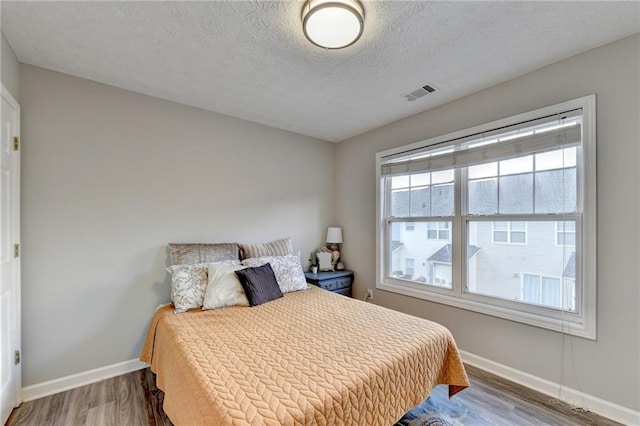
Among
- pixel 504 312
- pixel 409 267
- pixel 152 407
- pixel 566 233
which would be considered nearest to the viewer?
pixel 152 407

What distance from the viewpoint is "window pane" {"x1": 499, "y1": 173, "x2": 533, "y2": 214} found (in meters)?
2.24

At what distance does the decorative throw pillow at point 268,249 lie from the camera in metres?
2.87

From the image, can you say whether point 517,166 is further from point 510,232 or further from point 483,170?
point 510,232

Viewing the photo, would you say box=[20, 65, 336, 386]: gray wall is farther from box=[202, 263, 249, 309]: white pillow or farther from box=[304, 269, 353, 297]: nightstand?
box=[304, 269, 353, 297]: nightstand

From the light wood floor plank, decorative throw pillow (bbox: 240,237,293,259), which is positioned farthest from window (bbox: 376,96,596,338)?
decorative throw pillow (bbox: 240,237,293,259)

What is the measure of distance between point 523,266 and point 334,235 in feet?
6.89

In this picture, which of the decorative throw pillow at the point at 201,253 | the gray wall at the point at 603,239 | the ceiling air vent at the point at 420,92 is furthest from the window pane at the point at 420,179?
the decorative throw pillow at the point at 201,253

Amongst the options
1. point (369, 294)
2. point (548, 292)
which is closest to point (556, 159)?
point (548, 292)

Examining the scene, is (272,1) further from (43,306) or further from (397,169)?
(43,306)

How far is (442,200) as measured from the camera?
2.83 meters

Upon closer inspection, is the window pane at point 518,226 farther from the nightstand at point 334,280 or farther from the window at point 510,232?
the nightstand at point 334,280

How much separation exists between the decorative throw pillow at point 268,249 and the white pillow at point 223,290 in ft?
1.65

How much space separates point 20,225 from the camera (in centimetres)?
198

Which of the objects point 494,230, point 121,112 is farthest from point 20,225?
point 494,230
